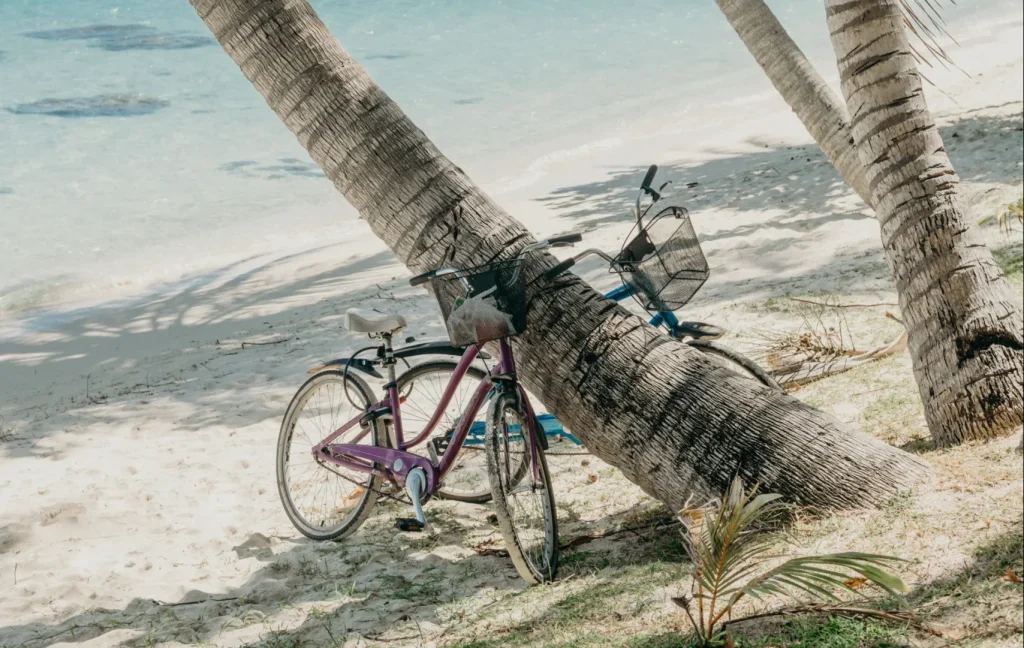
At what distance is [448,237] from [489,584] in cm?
148

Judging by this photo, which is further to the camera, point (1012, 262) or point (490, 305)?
point (1012, 262)

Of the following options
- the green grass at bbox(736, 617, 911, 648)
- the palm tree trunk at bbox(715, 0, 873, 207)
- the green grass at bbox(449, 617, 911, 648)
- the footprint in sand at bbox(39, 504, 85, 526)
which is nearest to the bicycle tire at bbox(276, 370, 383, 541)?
the footprint in sand at bbox(39, 504, 85, 526)

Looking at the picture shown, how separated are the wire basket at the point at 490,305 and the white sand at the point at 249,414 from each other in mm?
1092

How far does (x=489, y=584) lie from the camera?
14.2ft

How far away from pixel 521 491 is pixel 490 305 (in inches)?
33.8

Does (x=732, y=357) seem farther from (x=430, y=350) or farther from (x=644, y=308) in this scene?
(x=430, y=350)

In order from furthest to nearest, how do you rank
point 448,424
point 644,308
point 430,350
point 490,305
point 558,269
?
point 448,424 → point 430,350 → point 644,308 → point 558,269 → point 490,305

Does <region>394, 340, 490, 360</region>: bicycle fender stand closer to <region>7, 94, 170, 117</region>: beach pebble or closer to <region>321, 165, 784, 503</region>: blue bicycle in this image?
<region>321, 165, 784, 503</region>: blue bicycle

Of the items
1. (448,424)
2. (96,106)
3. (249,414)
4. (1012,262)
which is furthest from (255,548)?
(96,106)

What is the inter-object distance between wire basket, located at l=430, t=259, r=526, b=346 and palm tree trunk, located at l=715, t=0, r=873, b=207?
2.78 metres

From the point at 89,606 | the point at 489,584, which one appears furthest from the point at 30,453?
the point at 489,584

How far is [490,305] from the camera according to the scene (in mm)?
3961

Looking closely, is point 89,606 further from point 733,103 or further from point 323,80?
point 733,103

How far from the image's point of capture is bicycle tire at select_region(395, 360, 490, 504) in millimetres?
4859
